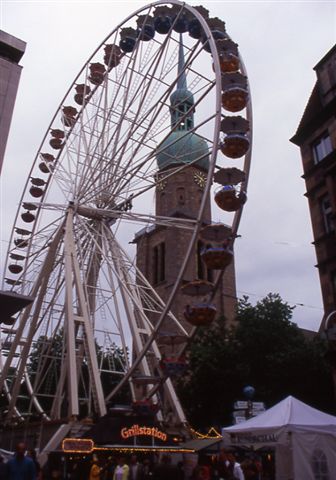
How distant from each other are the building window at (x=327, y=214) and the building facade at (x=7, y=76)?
46.1ft

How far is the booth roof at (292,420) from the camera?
12.0 metres

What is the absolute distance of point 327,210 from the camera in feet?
75.3

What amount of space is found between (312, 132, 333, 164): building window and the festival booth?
565 inches

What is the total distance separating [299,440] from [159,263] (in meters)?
37.6

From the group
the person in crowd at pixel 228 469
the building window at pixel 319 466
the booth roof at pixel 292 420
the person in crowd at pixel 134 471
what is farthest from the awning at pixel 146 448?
the building window at pixel 319 466

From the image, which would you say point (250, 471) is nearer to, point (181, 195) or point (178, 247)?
point (178, 247)

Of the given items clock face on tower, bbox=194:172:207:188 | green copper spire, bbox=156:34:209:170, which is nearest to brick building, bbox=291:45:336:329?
green copper spire, bbox=156:34:209:170

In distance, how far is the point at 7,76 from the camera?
13258 millimetres

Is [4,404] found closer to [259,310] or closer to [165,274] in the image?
[165,274]

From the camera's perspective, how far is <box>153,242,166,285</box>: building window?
48369mm

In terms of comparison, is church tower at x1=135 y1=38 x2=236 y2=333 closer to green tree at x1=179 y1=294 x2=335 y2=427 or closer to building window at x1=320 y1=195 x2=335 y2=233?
green tree at x1=179 y1=294 x2=335 y2=427

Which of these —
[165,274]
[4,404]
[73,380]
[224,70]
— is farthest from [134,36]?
[4,404]

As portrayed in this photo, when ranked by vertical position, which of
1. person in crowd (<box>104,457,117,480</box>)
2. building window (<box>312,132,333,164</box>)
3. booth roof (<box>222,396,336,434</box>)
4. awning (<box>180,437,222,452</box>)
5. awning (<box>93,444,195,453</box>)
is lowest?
person in crowd (<box>104,457,117,480</box>)

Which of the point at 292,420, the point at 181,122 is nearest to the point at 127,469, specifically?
the point at 292,420
